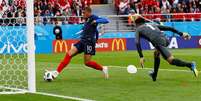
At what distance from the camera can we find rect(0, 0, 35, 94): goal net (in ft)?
42.4

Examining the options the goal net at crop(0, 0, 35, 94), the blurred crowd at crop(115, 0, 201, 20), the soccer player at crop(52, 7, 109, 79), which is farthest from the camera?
the blurred crowd at crop(115, 0, 201, 20)

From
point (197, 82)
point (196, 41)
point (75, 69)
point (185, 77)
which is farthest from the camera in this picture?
point (196, 41)

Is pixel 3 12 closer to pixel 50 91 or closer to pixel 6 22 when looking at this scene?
pixel 6 22

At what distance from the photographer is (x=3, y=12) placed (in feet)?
50.5

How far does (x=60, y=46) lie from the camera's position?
3278 cm

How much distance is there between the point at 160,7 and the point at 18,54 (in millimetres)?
24636

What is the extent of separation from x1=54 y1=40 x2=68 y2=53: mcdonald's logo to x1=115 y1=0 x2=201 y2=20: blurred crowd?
7.19 meters

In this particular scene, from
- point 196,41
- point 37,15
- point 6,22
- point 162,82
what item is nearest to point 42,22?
point 37,15

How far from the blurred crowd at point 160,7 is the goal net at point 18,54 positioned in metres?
19.7

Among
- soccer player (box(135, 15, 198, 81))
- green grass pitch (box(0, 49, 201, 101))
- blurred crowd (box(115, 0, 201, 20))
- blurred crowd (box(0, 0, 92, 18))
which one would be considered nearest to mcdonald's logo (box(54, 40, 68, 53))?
blurred crowd (box(0, 0, 92, 18))

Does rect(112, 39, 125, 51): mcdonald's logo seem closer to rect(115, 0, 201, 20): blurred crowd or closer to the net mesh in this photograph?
rect(115, 0, 201, 20): blurred crowd

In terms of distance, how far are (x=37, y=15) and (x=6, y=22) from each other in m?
18.3

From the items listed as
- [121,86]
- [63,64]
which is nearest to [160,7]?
[63,64]

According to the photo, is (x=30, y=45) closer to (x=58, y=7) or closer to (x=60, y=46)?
(x=60, y=46)
